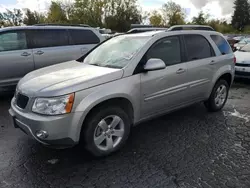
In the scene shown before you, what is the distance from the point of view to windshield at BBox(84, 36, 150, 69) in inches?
142

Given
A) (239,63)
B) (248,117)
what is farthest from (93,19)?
(248,117)

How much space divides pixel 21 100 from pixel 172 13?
56417 millimetres

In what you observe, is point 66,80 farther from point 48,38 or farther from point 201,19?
point 201,19

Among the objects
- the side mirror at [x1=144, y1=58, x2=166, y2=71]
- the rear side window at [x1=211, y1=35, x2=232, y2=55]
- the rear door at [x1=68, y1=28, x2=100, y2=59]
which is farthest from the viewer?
the rear door at [x1=68, y1=28, x2=100, y2=59]

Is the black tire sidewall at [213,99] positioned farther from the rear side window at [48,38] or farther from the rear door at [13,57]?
the rear door at [13,57]

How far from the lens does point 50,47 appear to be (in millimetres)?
6125

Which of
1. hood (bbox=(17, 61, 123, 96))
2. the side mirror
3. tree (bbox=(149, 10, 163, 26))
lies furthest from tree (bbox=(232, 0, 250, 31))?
hood (bbox=(17, 61, 123, 96))

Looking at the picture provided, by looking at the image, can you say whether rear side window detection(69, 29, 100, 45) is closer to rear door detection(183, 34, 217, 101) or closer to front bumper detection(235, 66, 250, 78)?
rear door detection(183, 34, 217, 101)

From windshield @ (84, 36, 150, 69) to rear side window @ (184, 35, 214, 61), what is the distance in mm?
883

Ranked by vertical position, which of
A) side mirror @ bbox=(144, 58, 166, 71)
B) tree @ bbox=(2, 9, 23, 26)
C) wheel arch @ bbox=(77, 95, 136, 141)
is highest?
tree @ bbox=(2, 9, 23, 26)

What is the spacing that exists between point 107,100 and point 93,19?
4142 centimetres

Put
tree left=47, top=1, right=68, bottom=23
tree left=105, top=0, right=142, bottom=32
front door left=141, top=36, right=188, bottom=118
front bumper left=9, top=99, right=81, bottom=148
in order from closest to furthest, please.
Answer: front bumper left=9, top=99, right=81, bottom=148 < front door left=141, top=36, right=188, bottom=118 < tree left=47, top=1, right=68, bottom=23 < tree left=105, top=0, right=142, bottom=32

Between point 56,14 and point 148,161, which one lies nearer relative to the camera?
point 148,161

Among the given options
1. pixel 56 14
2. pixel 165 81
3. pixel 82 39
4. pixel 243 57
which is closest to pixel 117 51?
pixel 165 81
